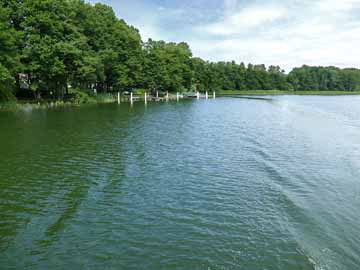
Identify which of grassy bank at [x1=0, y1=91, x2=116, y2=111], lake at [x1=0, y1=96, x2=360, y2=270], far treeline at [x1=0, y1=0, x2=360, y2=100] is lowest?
lake at [x1=0, y1=96, x2=360, y2=270]

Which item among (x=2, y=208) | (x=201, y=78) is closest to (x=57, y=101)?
(x=2, y=208)

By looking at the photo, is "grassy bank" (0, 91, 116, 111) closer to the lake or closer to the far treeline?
the far treeline

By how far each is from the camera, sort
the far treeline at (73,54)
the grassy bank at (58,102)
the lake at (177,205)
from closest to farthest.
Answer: the lake at (177,205) < the grassy bank at (58,102) < the far treeline at (73,54)

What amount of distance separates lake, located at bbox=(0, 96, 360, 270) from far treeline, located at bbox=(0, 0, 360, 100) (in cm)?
2264

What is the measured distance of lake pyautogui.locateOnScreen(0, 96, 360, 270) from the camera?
6.62 meters

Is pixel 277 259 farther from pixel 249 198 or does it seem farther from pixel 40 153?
pixel 40 153

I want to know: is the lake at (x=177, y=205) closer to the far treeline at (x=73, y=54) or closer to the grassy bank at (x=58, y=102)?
the grassy bank at (x=58, y=102)

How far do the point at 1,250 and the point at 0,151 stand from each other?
399 inches

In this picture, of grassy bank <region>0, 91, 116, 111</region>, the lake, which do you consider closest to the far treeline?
grassy bank <region>0, 91, 116, 111</region>

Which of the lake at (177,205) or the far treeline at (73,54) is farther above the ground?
the far treeline at (73,54)

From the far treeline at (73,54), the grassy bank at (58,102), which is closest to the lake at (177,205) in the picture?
the grassy bank at (58,102)

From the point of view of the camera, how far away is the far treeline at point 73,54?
37369mm

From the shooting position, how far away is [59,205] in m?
9.12

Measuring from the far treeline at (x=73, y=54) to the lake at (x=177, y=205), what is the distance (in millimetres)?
22638
